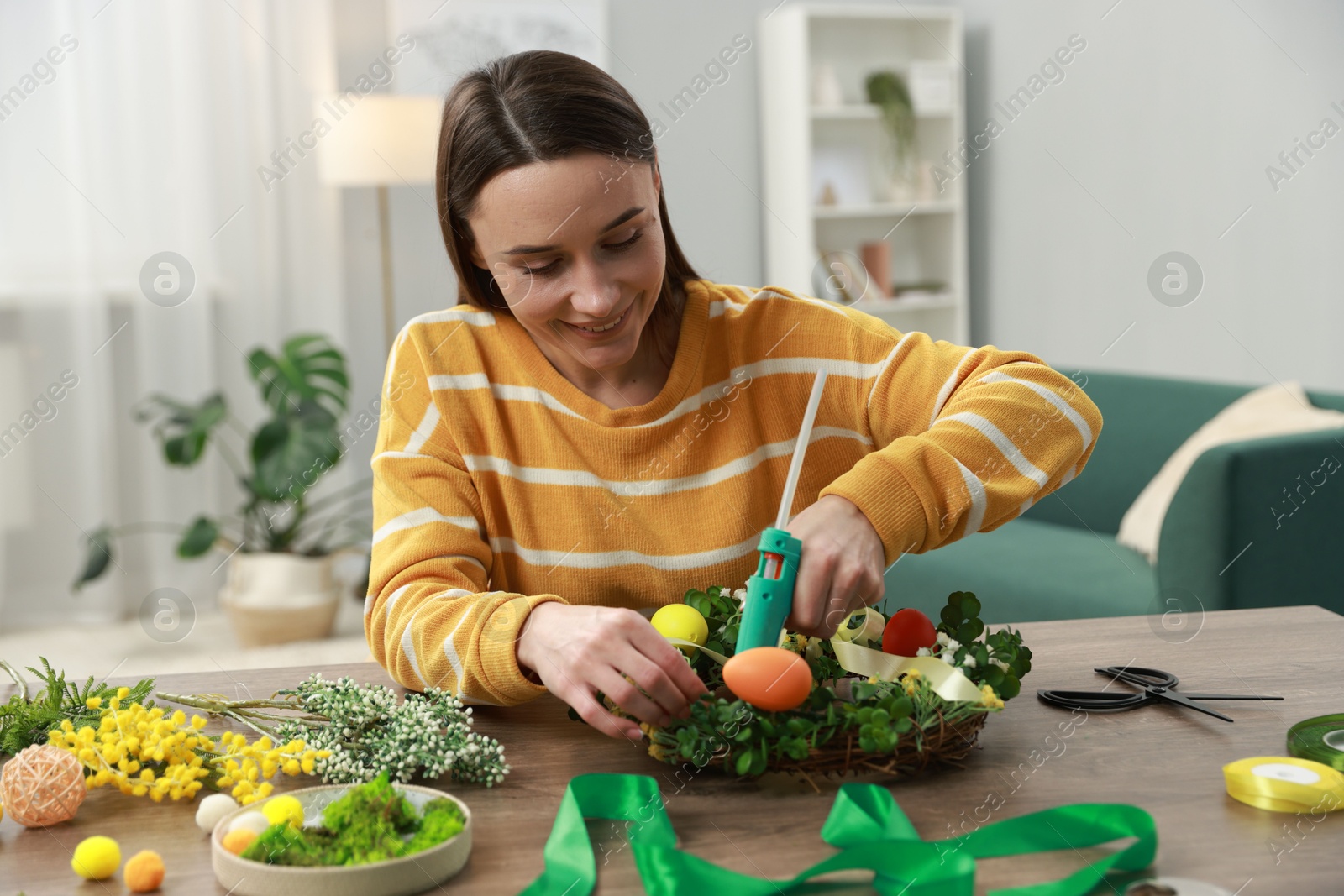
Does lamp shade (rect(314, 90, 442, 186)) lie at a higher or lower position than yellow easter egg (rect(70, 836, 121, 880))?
higher

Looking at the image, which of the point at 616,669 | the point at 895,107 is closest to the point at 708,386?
the point at 616,669

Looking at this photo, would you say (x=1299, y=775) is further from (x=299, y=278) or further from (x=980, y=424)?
(x=299, y=278)

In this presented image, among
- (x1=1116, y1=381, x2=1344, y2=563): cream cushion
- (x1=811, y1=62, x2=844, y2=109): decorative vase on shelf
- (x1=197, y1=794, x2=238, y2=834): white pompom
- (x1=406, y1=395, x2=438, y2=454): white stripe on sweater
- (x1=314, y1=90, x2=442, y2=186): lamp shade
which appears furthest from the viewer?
(x1=811, y1=62, x2=844, y2=109): decorative vase on shelf

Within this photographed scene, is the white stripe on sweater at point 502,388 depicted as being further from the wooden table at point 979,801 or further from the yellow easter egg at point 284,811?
the yellow easter egg at point 284,811

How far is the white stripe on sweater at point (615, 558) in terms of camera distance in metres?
1.28

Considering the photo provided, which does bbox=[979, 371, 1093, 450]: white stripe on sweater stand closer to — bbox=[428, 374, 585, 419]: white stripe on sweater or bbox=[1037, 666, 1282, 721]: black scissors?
bbox=[1037, 666, 1282, 721]: black scissors

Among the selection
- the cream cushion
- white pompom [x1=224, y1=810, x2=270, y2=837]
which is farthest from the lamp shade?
white pompom [x1=224, y1=810, x2=270, y2=837]

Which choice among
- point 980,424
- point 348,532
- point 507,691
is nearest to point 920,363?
point 980,424

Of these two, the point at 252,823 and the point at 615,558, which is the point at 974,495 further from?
the point at 252,823

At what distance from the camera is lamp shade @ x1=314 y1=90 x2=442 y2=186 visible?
12.0ft

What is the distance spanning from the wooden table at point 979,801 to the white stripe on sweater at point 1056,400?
248 millimetres

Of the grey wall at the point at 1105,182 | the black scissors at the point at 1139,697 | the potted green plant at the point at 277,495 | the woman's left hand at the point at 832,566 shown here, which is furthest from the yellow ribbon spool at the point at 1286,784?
the potted green plant at the point at 277,495

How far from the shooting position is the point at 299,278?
4.12m

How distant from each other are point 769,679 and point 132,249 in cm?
371
